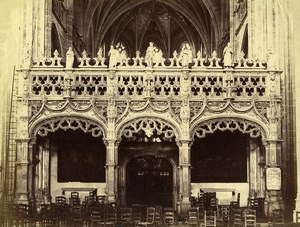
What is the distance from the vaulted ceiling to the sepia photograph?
13160 mm

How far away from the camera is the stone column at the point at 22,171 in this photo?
17.4 metres

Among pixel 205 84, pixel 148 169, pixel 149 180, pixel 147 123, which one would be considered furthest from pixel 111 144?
pixel 149 180

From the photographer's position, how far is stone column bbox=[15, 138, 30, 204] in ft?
57.1

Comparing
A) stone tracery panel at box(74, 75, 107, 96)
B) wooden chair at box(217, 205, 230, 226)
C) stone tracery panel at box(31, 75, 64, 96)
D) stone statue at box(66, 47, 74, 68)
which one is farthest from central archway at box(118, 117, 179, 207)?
wooden chair at box(217, 205, 230, 226)

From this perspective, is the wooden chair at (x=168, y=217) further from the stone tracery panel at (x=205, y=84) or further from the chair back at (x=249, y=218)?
the stone tracery panel at (x=205, y=84)

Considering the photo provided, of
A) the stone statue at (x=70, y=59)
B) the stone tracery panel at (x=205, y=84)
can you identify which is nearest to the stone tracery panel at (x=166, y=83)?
the stone tracery panel at (x=205, y=84)

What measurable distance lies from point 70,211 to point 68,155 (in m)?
4.16

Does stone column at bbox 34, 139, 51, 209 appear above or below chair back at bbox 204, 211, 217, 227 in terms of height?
above

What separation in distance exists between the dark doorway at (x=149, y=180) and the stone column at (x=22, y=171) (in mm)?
5767

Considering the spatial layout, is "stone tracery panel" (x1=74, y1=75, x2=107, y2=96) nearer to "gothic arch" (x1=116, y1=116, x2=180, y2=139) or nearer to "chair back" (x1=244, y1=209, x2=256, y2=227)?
"gothic arch" (x1=116, y1=116, x2=180, y2=139)

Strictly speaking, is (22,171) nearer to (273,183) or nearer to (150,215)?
(150,215)

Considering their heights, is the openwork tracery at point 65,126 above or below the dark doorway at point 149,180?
above

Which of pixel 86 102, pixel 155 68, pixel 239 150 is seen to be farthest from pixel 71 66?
pixel 239 150

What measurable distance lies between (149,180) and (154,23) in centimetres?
2464
